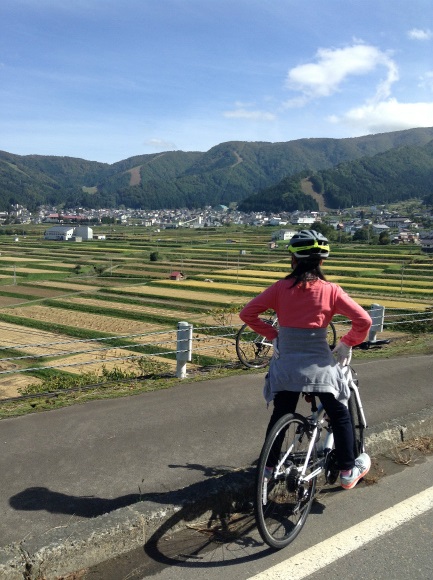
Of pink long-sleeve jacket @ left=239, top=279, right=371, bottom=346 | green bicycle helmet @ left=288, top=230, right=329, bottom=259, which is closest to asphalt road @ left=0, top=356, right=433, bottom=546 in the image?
pink long-sleeve jacket @ left=239, top=279, right=371, bottom=346

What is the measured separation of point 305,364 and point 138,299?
1346 inches

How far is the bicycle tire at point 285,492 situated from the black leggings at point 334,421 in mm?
77

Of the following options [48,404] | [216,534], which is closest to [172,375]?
[48,404]

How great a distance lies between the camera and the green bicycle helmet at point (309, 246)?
333 cm

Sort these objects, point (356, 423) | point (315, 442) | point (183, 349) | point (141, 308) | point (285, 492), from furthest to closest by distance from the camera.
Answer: point (141, 308), point (183, 349), point (356, 423), point (315, 442), point (285, 492)

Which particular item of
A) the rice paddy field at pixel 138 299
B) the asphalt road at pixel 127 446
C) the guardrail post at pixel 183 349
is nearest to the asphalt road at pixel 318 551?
the asphalt road at pixel 127 446

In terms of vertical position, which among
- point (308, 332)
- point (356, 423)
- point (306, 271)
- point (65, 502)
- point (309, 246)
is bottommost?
point (65, 502)

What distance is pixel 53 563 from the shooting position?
9.46 feet

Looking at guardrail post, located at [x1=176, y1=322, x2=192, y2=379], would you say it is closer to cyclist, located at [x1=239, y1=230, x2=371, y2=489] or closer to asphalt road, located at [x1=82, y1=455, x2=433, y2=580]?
asphalt road, located at [x1=82, y1=455, x2=433, y2=580]

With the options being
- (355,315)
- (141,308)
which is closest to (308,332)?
(355,315)

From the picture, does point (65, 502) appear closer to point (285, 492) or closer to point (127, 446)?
point (127, 446)

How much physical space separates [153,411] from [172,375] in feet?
7.39

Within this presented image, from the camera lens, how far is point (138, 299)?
37.0m

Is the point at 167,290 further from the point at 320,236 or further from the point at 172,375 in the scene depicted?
the point at 320,236
